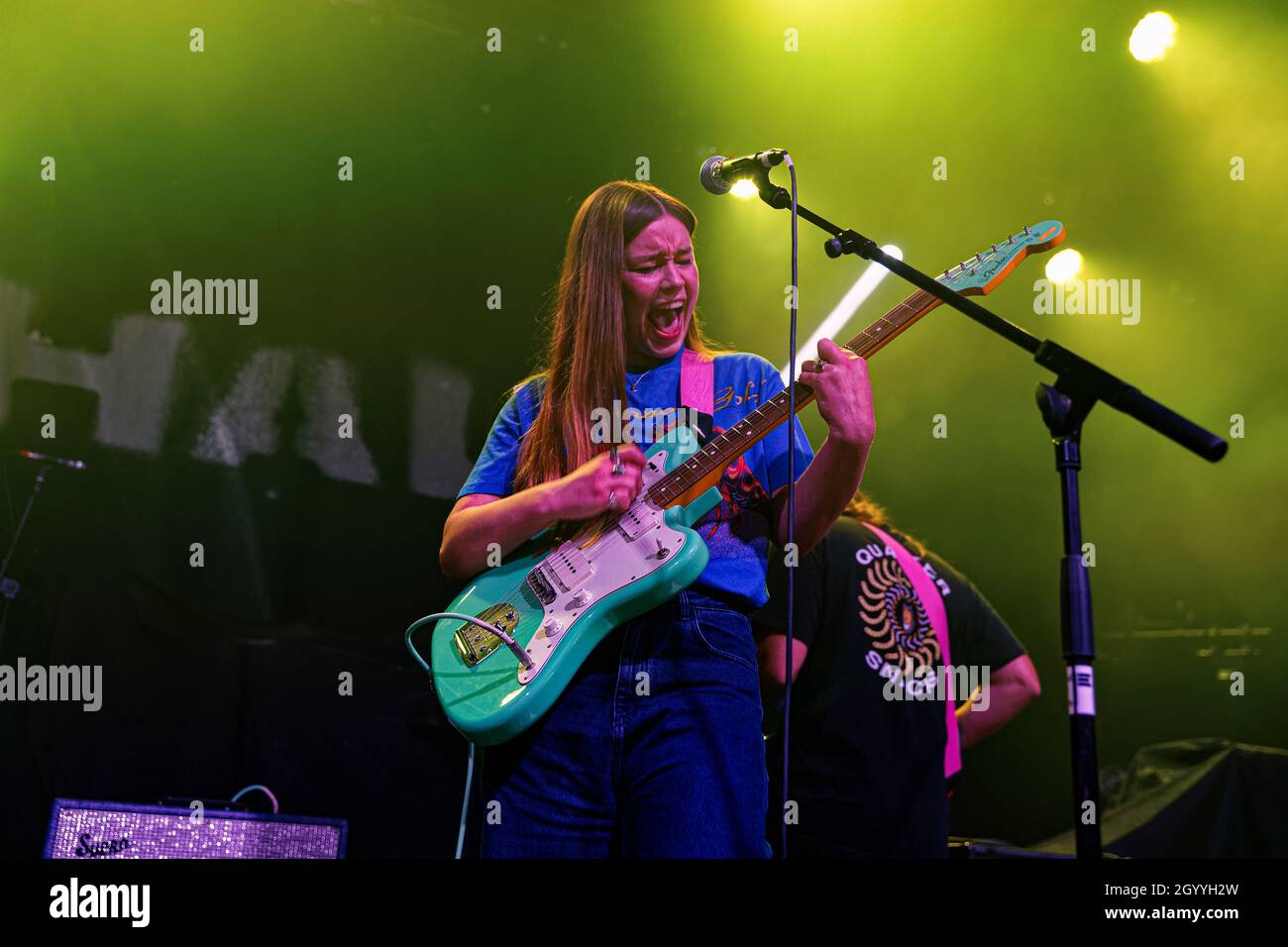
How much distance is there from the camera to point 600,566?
6.22 ft

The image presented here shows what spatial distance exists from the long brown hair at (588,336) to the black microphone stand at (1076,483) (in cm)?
73

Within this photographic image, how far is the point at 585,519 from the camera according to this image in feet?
6.54

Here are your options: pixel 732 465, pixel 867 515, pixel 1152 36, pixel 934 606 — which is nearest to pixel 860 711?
pixel 934 606

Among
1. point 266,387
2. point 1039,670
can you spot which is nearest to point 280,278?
point 266,387

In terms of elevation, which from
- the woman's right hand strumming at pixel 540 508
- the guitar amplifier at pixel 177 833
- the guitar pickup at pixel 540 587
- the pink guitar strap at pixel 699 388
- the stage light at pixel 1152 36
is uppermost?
the stage light at pixel 1152 36

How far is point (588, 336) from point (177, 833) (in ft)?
5.83

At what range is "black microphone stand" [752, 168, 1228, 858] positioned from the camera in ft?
4.84

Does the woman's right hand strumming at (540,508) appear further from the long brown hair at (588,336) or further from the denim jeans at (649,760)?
the denim jeans at (649,760)

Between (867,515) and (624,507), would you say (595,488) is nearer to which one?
(624,507)

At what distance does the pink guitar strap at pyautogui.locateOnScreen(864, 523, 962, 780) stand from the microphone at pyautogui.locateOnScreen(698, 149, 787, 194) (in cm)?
146

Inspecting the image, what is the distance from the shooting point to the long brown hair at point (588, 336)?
2051 millimetres

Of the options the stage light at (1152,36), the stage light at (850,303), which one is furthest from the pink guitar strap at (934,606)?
the stage light at (1152,36)

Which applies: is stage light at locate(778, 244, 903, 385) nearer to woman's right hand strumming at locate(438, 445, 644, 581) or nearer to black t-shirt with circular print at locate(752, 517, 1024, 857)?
black t-shirt with circular print at locate(752, 517, 1024, 857)

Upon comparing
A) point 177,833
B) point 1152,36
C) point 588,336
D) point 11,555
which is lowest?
point 177,833
